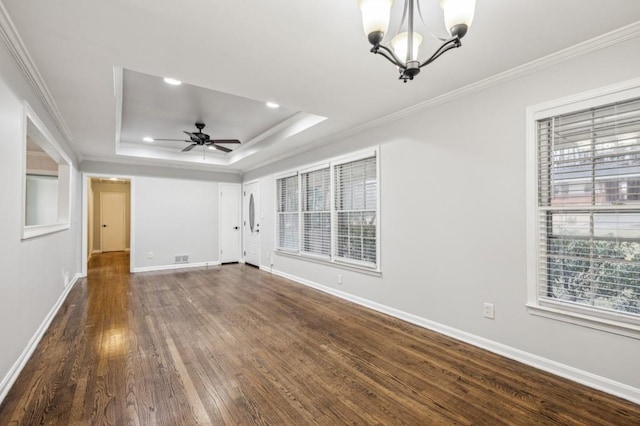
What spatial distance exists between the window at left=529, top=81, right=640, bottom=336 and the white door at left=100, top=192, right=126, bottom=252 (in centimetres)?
1192

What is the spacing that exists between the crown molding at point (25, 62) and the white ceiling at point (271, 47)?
0.04 metres

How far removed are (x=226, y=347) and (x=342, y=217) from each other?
7.99 ft

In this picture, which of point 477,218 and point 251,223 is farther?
point 251,223

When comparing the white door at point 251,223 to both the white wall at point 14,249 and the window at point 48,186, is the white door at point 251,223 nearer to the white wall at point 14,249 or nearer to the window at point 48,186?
the window at point 48,186

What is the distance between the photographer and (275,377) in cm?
227

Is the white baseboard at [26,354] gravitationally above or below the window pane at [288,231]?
below

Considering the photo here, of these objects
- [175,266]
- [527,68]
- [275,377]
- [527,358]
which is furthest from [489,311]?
[175,266]

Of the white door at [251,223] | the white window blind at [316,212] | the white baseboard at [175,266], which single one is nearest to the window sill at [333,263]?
the white window blind at [316,212]

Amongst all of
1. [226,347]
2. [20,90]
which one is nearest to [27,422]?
[226,347]

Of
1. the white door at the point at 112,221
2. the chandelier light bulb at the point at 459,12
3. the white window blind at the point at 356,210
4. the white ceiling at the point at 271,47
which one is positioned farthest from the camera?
the white door at the point at 112,221

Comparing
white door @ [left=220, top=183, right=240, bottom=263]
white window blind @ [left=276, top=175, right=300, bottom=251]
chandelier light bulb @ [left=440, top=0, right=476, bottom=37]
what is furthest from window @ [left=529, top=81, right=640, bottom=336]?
white door @ [left=220, top=183, right=240, bottom=263]

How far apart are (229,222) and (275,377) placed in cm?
595

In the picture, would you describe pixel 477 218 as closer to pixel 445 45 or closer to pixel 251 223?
pixel 445 45

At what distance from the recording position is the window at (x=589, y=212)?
6.68ft
